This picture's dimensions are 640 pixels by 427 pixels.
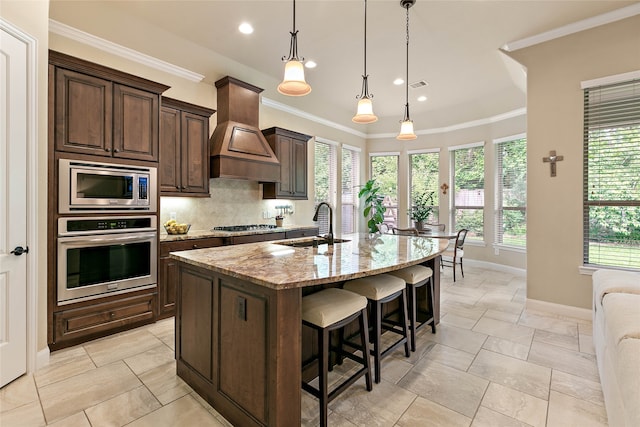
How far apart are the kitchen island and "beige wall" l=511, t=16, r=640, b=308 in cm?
227

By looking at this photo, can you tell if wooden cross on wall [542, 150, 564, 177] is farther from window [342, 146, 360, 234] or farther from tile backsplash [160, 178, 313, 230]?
window [342, 146, 360, 234]

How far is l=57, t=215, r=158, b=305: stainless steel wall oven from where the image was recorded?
2.66m

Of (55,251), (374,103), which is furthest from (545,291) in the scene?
(55,251)

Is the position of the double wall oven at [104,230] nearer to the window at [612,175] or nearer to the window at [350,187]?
the window at [350,187]

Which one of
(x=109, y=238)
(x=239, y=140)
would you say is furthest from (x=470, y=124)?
(x=109, y=238)

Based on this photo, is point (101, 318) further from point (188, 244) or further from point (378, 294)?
point (378, 294)

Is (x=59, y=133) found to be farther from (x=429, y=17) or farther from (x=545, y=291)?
(x=545, y=291)

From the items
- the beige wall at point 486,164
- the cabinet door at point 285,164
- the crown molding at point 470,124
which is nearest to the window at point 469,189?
the beige wall at point 486,164

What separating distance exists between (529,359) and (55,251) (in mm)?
4219

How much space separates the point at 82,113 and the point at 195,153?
1298 millimetres

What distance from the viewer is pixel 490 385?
7.24 feet

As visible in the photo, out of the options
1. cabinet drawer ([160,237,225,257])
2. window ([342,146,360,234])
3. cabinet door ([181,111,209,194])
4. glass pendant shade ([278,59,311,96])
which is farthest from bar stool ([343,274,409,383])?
window ([342,146,360,234])

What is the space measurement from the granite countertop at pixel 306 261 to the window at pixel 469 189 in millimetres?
4215

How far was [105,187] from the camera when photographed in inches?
114
